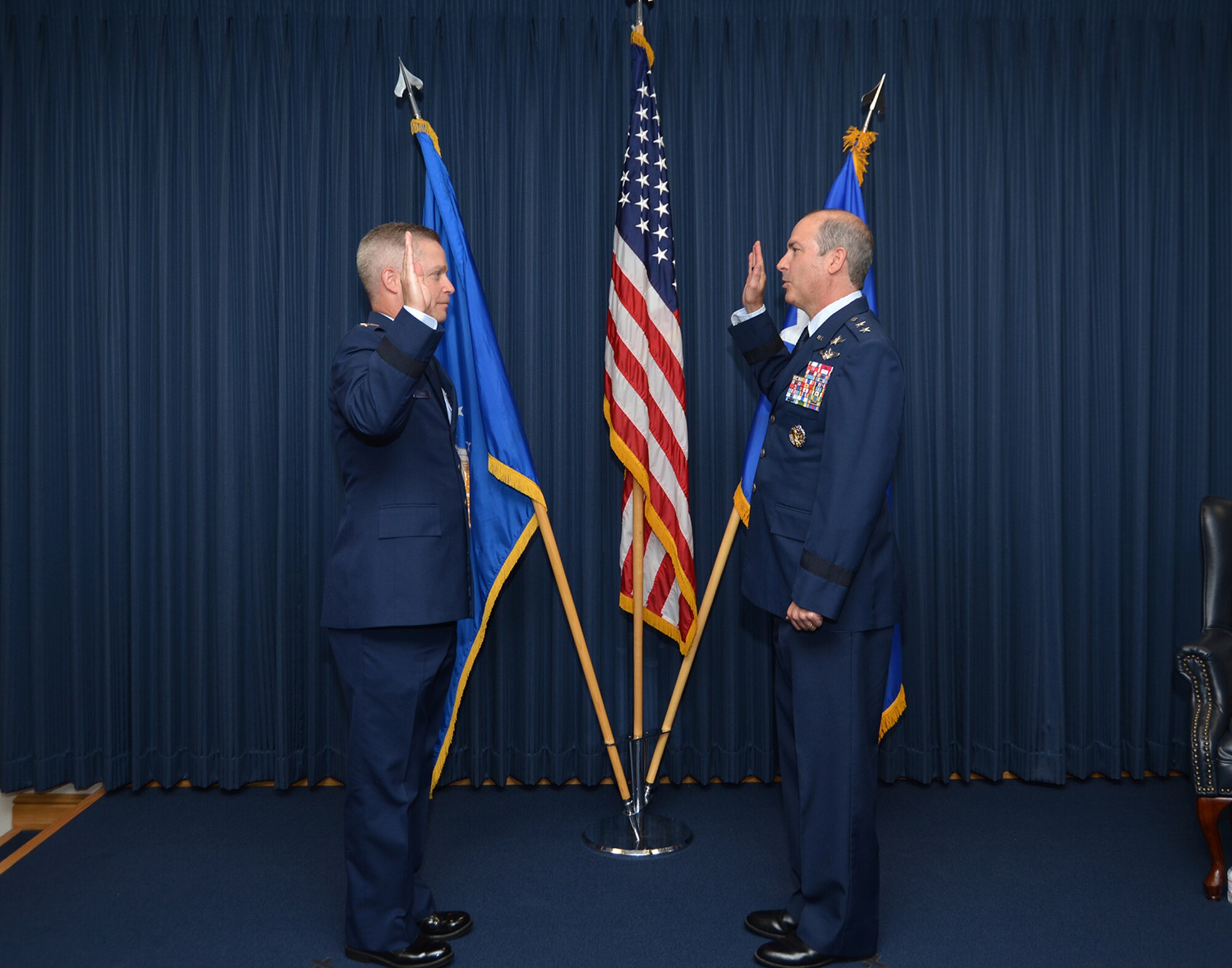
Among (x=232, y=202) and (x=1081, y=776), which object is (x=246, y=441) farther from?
(x=1081, y=776)

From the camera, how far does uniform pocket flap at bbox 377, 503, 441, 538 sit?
2.02 meters

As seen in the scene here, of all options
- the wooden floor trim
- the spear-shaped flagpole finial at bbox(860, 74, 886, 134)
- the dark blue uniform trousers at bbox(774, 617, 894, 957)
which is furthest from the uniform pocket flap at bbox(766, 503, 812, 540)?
the wooden floor trim

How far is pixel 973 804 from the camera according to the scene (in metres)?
3.03

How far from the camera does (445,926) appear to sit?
2215 mm

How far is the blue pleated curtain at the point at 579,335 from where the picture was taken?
122 inches

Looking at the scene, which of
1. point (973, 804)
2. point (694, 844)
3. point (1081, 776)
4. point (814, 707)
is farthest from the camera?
point (1081, 776)

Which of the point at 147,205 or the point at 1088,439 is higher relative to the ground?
the point at 147,205

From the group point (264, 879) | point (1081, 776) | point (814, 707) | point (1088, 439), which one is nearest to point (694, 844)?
point (814, 707)

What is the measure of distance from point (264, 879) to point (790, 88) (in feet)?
9.61

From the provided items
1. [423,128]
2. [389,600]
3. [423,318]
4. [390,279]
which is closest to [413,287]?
[423,318]

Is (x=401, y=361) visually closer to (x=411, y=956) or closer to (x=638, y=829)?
(x=411, y=956)

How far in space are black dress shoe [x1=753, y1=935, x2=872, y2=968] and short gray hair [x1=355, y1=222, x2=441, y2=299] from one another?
1717mm

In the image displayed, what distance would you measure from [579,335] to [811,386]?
1.23 metres

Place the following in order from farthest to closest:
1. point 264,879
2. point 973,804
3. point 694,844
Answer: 1. point 973,804
2. point 694,844
3. point 264,879
